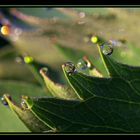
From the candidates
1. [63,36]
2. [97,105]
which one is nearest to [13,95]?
[63,36]

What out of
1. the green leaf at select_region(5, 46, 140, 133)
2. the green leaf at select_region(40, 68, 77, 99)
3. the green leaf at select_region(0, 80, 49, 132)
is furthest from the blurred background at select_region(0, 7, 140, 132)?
the green leaf at select_region(5, 46, 140, 133)

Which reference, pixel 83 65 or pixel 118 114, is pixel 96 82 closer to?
pixel 118 114

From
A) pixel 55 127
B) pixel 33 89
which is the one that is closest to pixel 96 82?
pixel 55 127

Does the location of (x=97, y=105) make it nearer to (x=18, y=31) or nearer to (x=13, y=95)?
(x=13, y=95)

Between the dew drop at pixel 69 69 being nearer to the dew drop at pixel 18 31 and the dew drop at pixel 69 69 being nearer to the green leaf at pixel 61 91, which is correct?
the green leaf at pixel 61 91

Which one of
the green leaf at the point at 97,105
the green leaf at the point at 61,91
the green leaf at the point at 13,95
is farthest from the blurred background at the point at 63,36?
the green leaf at the point at 97,105

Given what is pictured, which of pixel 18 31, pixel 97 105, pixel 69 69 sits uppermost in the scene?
pixel 18 31

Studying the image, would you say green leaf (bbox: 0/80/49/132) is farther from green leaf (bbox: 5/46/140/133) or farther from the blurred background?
green leaf (bbox: 5/46/140/133)

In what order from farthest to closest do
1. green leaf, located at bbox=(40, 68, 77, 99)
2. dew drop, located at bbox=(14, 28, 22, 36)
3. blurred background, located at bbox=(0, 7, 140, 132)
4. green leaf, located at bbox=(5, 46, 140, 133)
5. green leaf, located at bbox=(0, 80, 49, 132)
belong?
1. dew drop, located at bbox=(14, 28, 22, 36)
2. blurred background, located at bbox=(0, 7, 140, 132)
3. green leaf, located at bbox=(0, 80, 49, 132)
4. green leaf, located at bbox=(40, 68, 77, 99)
5. green leaf, located at bbox=(5, 46, 140, 133)

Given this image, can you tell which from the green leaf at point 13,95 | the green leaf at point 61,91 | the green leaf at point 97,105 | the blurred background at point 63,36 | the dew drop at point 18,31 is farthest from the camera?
the dew drop at point 18,31
